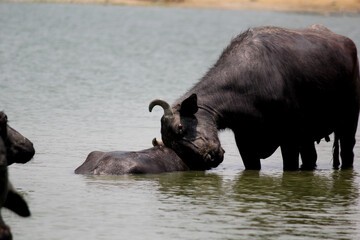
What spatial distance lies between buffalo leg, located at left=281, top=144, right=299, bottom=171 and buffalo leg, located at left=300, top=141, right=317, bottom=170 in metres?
0.30

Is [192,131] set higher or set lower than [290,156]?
higher

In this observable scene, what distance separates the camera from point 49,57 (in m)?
36.2

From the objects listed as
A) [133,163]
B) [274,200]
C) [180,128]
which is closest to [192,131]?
[180,128]

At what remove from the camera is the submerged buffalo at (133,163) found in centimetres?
1318

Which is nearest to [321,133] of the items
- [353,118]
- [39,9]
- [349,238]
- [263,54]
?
[353,118]

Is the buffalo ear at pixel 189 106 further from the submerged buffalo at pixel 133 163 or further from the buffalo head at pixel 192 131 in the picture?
the submerged buffalo at pixel 133 163

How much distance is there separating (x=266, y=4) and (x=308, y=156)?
79.2m

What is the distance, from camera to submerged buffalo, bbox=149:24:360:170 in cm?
1321

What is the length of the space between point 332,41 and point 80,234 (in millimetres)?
6288

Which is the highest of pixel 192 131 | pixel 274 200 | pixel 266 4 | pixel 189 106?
pixel 266 4

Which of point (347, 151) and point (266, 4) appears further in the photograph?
point (266, 4)

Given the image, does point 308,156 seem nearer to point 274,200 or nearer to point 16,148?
point 274,200

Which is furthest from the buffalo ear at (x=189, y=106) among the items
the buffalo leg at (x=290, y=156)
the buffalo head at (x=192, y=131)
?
the buffalo leg at (x=290, y=156)

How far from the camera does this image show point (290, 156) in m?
14.0
